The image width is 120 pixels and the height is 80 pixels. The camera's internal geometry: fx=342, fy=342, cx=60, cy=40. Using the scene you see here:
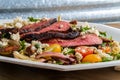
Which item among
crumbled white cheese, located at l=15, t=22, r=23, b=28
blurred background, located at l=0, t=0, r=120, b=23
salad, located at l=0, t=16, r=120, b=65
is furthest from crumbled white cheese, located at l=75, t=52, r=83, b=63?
blurred background, located at l=0, t=0, r=120, b=23

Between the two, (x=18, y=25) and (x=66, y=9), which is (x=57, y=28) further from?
(x=66, y=9)

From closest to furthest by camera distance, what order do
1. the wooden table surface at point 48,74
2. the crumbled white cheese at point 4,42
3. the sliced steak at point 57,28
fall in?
the wooden table surface at point 48,74
the crumbled white cheese at point 4,42
the sliced steak at point 57,28

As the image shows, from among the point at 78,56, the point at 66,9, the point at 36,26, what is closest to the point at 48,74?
the point at 78,56

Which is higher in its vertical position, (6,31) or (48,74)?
(6,31)

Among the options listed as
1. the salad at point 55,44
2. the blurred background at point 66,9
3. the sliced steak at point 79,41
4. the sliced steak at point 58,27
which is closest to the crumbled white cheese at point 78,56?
the salad at point 55,44

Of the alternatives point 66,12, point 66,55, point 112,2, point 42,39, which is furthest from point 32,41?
point 112,2

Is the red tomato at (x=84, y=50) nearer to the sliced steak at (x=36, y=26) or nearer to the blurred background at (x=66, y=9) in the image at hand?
the sliced steak at (x=36, y=26)
